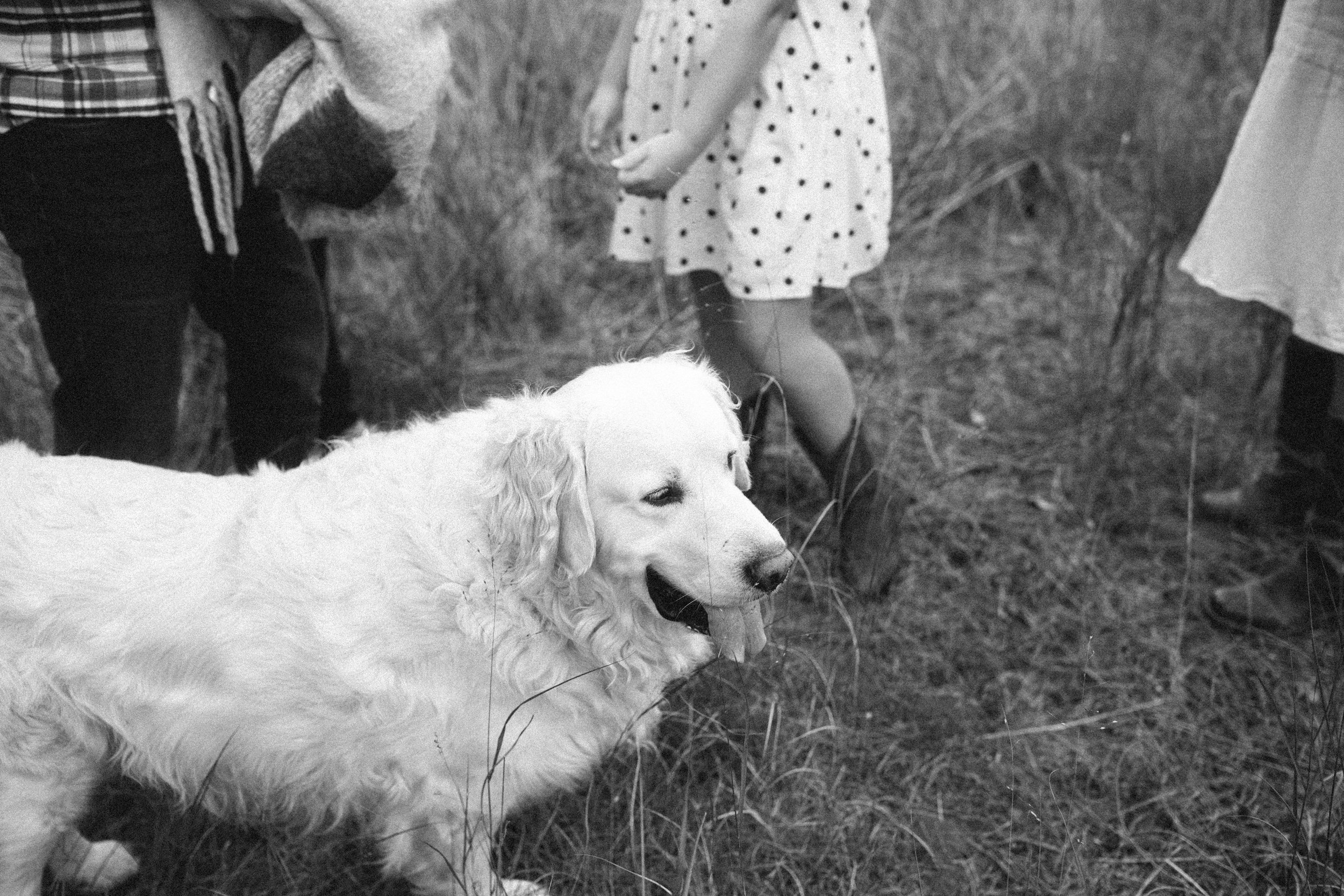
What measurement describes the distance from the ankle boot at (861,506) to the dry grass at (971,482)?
0.31ft

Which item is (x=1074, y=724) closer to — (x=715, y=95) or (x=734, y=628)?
(x=734, y=628)

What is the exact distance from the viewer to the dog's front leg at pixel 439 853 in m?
1.96

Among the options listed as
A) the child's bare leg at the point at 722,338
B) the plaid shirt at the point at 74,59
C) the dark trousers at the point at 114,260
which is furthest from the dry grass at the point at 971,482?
the plaid shirt at the point at 74,59

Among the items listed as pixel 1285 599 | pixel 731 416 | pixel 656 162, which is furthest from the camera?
pixel 1285 599

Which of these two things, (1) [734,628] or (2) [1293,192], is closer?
(1) [734,628]

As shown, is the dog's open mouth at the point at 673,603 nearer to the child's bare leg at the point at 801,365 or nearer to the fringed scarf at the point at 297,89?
the child's bare leg at the point at 801,365

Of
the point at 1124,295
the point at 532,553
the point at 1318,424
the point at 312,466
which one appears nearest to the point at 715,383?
the point at 532,553

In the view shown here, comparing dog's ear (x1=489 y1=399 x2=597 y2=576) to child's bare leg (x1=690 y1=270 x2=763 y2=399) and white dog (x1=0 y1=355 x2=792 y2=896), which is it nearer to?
white dog (x1=0 y1=355 x2=792 y2=896)

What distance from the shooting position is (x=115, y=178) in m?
2.05

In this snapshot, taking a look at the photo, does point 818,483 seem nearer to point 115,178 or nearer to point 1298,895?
point 1298,895

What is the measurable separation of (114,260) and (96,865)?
3.68ft

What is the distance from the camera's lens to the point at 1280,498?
3.04m

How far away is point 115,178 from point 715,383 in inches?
45.0

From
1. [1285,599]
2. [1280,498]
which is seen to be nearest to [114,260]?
[1285,599]
